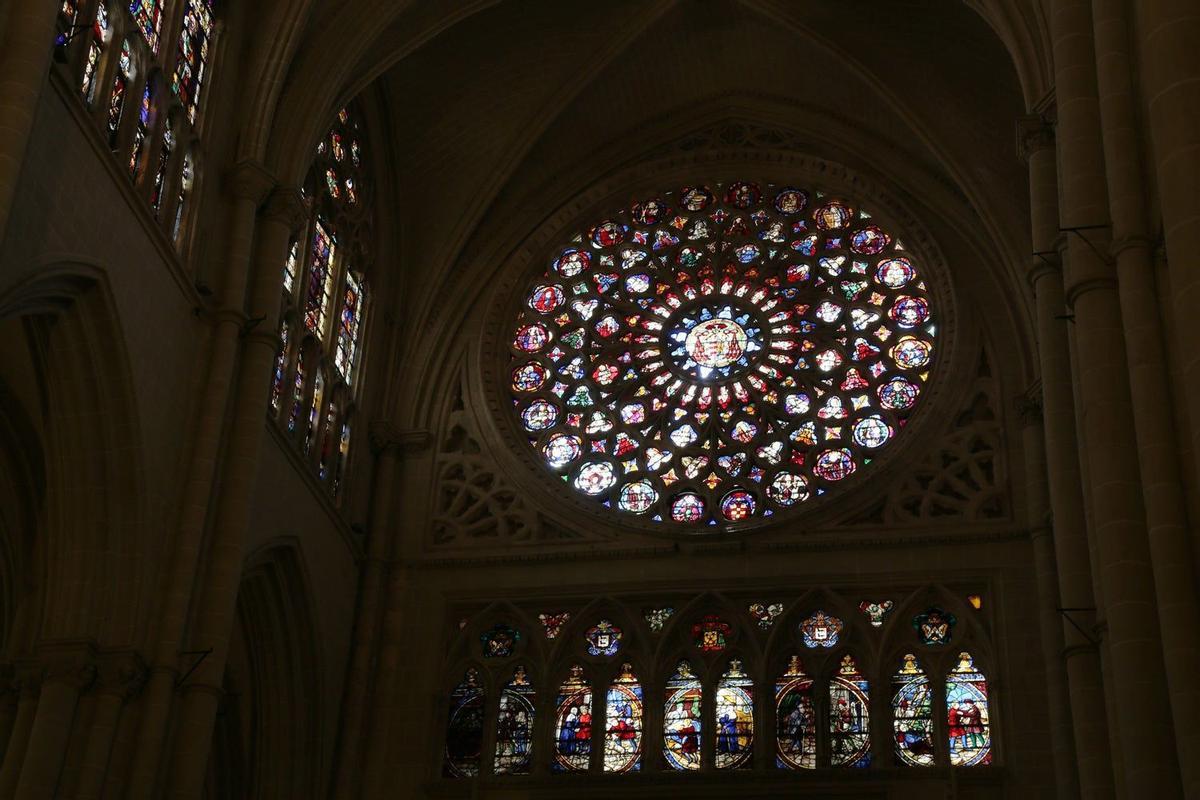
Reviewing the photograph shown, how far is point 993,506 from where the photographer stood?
1634 centimetres

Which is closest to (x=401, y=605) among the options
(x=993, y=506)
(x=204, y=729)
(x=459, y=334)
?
(x=459, y=334)

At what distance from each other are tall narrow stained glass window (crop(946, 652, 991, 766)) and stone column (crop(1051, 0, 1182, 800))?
5.74m

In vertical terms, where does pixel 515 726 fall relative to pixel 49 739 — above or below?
above

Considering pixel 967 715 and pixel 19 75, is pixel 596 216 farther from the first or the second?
pixel 19 75

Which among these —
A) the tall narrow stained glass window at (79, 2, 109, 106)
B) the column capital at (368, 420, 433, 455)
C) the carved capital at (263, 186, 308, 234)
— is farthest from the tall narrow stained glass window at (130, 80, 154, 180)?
the column capital at (368, 420, 433, 455)

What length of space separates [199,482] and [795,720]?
19.8ft

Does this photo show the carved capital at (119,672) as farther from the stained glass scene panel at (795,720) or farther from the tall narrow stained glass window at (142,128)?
the stained glass scene panel at (795,720)

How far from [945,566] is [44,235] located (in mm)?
8898

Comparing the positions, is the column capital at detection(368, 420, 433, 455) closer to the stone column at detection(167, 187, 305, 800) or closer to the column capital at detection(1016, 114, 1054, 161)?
the stone column at detection(167, 187, 305, 800)

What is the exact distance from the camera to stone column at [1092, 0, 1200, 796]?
314 inches

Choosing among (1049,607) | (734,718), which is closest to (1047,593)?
(1049,607)

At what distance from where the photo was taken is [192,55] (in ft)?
46.9

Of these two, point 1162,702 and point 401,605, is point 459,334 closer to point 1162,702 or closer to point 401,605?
point 401,605

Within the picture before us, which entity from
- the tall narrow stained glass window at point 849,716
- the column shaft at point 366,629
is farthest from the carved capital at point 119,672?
the tall narrow stained glass window at point 849,716
